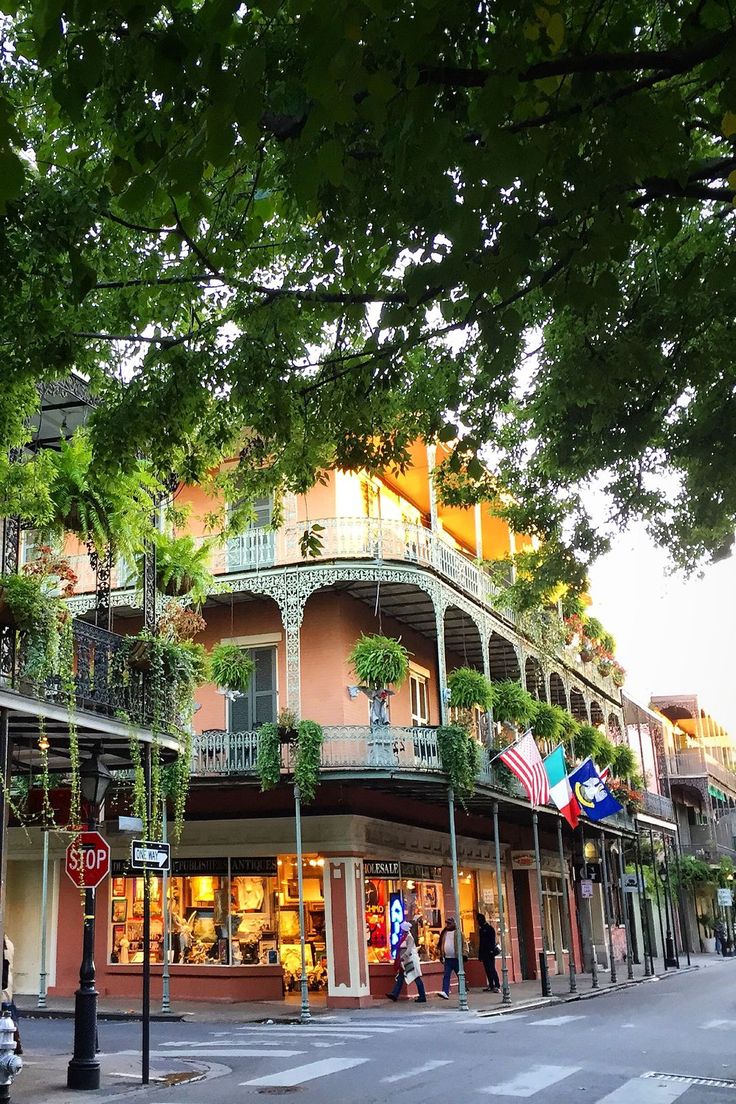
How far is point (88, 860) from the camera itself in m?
11.5

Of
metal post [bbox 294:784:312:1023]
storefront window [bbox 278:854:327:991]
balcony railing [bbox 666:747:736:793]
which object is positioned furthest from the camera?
balcony railing [bbox 666:747:736:793]

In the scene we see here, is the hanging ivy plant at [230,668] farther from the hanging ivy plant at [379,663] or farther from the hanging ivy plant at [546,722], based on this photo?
the hanging ivy plant at [546,722]

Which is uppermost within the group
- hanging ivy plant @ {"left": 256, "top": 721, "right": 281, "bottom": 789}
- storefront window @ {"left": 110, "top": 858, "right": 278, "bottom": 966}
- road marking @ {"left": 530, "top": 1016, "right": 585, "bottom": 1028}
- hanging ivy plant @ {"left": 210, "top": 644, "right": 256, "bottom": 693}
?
hanging ivy plant @ {"left": 210, "top": 644, "right": 256, "bottom": 693}

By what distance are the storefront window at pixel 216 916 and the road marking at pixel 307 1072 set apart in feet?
30.1

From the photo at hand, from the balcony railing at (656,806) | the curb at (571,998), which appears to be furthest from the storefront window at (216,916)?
the balcony railing at (656,806)

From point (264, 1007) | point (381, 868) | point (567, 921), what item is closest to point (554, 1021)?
point (381, 868)

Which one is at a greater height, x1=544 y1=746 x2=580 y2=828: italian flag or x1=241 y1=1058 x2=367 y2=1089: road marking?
x1=544 y1=746 x2=580 y2=828: italian flag

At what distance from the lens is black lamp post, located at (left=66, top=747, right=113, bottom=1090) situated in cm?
1095

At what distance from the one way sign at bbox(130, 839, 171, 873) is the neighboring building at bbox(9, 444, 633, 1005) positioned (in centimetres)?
778

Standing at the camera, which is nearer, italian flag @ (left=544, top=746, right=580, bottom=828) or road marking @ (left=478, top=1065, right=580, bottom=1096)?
road marking @ (left=478, top=1065, right=580, bottom=1096)

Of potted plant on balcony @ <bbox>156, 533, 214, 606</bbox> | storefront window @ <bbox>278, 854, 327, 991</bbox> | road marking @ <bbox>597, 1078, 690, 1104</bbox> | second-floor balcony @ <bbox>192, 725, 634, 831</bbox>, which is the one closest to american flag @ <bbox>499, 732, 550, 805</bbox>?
second-floor balcony @ <bbox>192, 725, 634, 831</bbox>

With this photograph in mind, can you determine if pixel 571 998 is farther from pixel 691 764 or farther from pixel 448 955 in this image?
pixel 691 764

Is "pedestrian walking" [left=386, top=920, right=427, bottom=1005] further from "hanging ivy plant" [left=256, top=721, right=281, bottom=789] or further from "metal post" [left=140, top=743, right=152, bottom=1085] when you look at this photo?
"metal post" [left=140, top=743, right=152, bottom=1085]

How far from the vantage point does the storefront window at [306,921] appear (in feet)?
70.2
